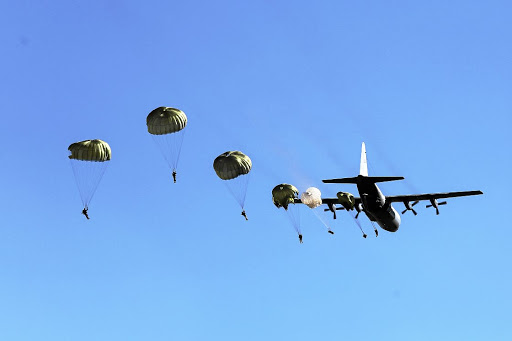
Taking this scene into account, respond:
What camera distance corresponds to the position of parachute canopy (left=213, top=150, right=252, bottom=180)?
61.6 meters

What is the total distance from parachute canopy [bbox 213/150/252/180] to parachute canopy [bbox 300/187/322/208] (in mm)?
9513

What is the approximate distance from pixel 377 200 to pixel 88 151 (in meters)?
32.1

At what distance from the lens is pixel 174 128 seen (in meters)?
59.8

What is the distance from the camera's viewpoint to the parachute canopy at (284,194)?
6812 cm

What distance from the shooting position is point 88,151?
58562mm

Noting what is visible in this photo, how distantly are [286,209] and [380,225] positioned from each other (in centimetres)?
1931

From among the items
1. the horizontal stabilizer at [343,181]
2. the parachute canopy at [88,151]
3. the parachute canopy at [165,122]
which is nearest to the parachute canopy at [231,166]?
the parachute canopy at [165,122]

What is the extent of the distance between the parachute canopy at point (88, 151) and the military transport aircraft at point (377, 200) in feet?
80.3

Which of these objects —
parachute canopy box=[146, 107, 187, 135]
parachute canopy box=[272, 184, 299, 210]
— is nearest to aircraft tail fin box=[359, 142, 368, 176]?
parachute canopy box=[272, 184, 299, 210]

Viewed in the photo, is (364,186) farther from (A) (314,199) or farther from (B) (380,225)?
(B) (380,225)

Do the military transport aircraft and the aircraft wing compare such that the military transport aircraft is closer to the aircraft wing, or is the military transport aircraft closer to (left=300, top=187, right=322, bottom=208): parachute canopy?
the aircraft wing

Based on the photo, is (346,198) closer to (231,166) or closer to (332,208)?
(332,208)

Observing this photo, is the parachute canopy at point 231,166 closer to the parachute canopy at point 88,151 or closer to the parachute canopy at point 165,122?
the parachute canopy at point 165,122

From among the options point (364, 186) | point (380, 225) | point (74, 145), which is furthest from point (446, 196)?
point (74, 145)
